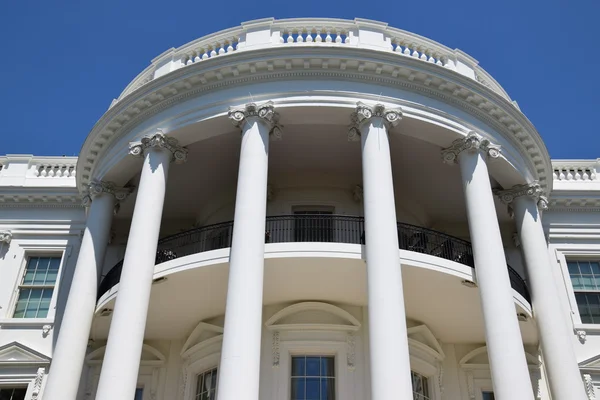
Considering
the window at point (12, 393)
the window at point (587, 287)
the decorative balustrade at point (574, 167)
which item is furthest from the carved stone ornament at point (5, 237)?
the decorative balustrade at point (574, 167)

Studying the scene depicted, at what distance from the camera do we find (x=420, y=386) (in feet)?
50.9

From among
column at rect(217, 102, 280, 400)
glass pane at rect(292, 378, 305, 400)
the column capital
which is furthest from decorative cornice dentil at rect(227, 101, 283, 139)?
glass pane at rect(292, 378, 305, 400)

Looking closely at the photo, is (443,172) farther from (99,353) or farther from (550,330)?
(99,353)

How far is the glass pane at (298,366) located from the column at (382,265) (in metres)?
3.85

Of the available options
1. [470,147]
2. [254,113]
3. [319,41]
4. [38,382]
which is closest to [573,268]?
[470,147]

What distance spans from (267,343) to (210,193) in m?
5.25

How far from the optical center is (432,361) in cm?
1588

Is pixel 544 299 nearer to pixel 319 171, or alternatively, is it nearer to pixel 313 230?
pixel 313 230

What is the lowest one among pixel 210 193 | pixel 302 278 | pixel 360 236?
pixel 302 278

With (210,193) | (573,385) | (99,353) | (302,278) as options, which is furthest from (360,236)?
(99,353)

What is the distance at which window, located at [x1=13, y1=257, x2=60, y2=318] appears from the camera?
1772 cm

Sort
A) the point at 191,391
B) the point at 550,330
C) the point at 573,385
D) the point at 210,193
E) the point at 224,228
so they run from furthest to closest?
1. the point at 210,193
2. the point at 224,228
3. the point at 191,391
4. the point at 550,330
5. the point at 573,385

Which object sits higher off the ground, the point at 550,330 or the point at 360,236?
the point at 360,236

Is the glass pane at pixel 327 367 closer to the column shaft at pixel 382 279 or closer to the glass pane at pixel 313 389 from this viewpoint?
the glass pane at pixel 313 389
